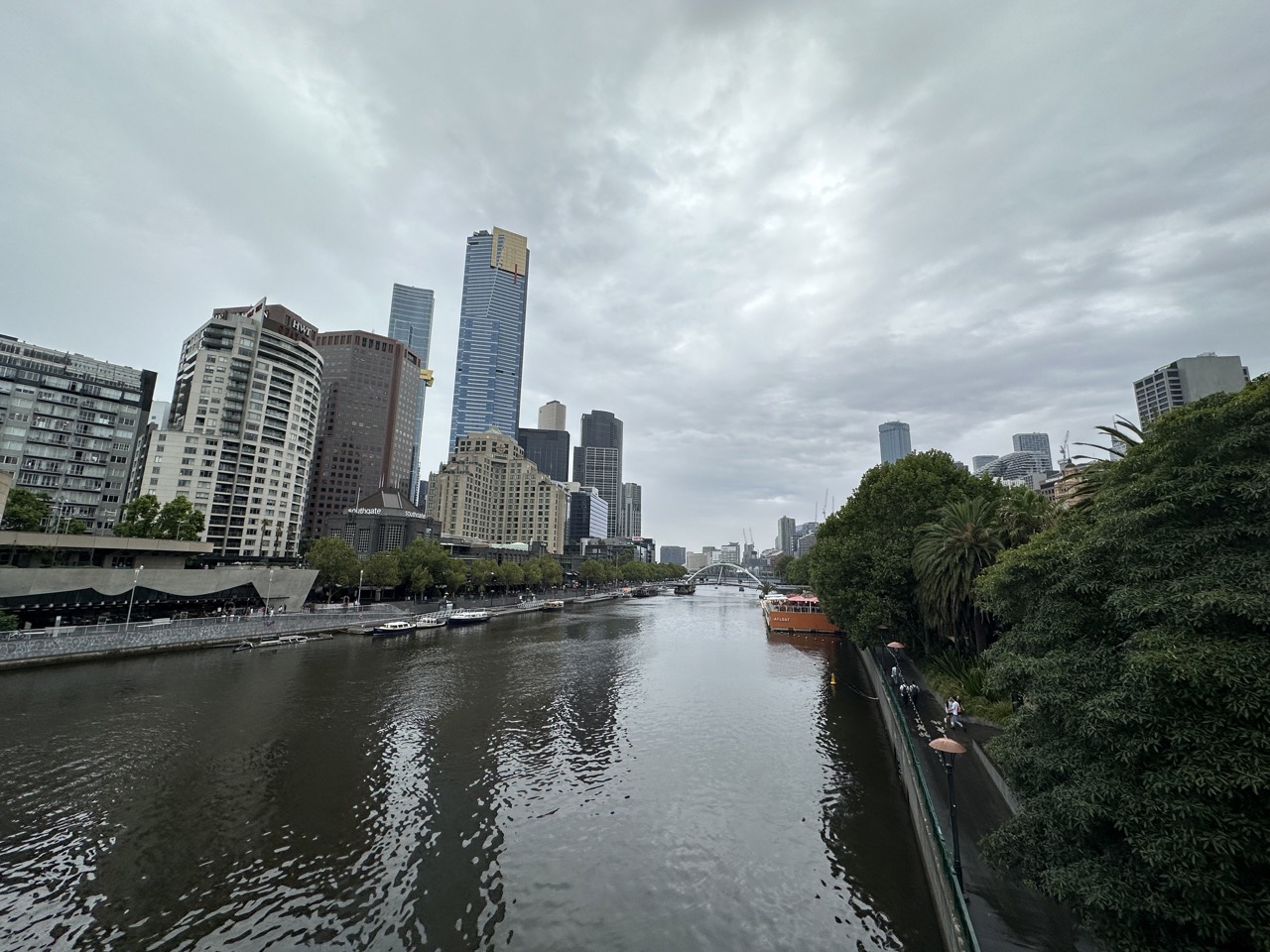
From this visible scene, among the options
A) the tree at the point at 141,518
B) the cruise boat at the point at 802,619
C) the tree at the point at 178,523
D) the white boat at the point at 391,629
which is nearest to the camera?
the white boat at the point at 391,629

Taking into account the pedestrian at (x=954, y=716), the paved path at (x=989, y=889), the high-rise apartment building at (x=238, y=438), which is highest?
the high-rise apartment building at (x=238, y=438)

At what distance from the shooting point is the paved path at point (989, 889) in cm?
1316

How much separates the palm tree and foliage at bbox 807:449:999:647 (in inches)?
139

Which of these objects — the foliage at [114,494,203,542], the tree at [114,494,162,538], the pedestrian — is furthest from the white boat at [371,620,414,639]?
the pedestrian

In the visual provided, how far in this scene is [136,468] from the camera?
12500cm

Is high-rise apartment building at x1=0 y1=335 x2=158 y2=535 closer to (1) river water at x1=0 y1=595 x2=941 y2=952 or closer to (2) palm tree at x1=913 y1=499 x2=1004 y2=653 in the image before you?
(1) river water at x1=0 y1=595 x2=941 y2=952

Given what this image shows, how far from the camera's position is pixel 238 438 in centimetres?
12075

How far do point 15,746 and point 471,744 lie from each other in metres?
22.1

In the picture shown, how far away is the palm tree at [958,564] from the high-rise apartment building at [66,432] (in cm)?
14731

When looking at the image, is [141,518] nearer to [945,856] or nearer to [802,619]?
[802,619]

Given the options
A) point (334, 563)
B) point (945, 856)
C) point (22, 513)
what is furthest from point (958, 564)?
point (22, 513)

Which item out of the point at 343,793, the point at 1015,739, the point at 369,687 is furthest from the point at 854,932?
the point at 369,687

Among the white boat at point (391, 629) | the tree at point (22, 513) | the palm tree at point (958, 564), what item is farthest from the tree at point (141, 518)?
the palm tree at point (958, 564)

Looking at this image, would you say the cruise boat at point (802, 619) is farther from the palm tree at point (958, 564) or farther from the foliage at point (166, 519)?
the foliage at point (166, 519)
